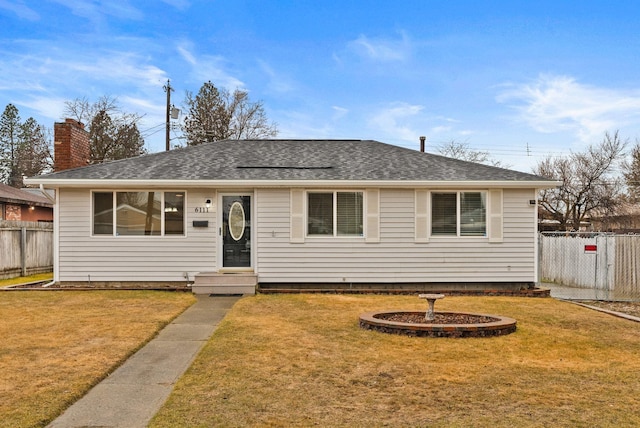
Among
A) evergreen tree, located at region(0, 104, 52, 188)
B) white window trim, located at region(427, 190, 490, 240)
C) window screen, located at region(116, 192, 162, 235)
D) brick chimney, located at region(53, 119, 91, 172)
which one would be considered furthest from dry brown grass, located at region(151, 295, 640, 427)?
evergreen tree, located at region(0, 104, 52, 188)

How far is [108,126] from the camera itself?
120 ft

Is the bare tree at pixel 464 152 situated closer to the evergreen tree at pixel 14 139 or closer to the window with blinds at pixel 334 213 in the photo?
the evergreen tree at pixel 14 139

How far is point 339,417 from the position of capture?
14.2 ft

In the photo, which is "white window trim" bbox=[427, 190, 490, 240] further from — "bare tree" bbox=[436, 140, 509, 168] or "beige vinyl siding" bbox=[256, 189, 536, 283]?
"bare tree" bbox=[436, 140, 509, 168]

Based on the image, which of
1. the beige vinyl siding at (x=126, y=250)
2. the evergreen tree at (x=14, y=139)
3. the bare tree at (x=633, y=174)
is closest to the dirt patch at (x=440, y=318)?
the beige vinyl siding at (x=126, y=250)

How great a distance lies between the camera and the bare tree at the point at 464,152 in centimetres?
4353

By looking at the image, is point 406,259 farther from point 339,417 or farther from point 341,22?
point 341,22

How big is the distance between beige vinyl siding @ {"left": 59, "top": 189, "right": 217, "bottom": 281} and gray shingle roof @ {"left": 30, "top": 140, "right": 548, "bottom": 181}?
805 millimetres

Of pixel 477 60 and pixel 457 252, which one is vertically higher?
pixel 477 60

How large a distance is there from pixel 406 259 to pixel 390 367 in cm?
695

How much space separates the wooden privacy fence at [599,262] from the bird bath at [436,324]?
6.17m

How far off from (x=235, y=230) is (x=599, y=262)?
9059 mm

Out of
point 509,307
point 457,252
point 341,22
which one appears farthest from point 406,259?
point 341,22

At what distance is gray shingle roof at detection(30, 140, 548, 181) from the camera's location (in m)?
12.6
